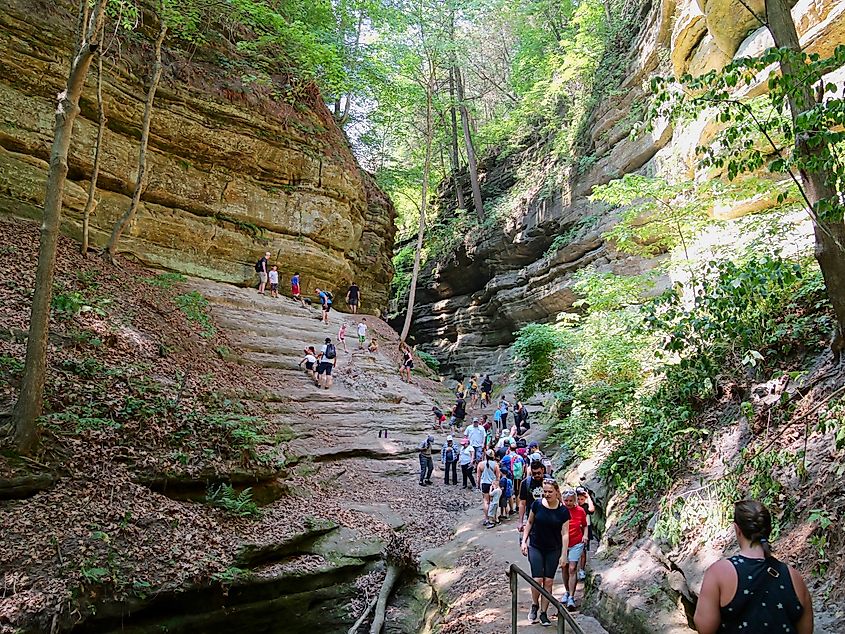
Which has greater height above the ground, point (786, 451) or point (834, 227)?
point (834, 227)

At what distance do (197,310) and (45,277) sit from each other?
24.5ft

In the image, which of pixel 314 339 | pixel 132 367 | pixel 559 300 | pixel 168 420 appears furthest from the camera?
pixel 559 300

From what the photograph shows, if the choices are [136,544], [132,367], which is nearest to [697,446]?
[136,544]

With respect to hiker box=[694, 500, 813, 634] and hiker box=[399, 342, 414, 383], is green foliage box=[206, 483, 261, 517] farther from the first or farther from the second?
hiker box=[399, 342, 414, 383]

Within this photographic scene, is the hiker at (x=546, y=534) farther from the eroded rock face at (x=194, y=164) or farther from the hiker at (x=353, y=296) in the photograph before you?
the hiker at (x=353, y=296)

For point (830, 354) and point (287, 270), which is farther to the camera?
point (287, 270)

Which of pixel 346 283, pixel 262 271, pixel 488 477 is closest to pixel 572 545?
pixel 488 477

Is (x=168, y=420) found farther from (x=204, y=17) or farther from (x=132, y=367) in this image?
(x=204, y=17)

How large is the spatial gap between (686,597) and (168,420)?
25.9ft

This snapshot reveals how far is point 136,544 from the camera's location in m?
6.51

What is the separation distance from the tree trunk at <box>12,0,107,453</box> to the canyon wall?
856 cm

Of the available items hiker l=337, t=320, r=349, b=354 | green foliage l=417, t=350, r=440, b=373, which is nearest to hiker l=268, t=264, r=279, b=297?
hiker l=337, t=320, r=349, b=354

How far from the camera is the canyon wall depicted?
10383mm

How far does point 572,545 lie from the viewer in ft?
20.2
